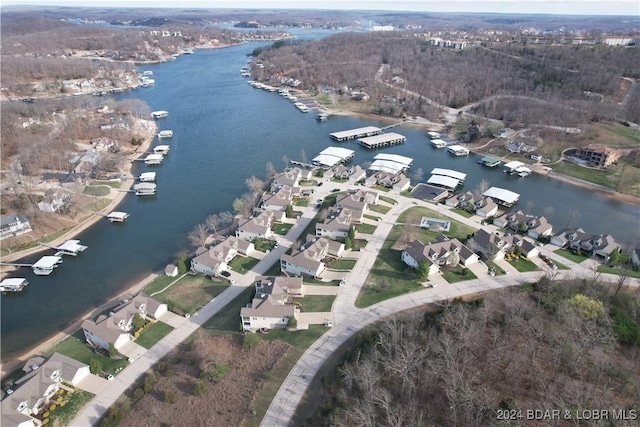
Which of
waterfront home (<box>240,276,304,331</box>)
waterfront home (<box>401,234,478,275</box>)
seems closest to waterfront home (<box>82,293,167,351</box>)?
waterfront home (<box>240,276,304,331</box>)

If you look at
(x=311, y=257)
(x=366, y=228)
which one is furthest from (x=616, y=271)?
(x=311, y=257)

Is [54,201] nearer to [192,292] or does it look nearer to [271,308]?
[192,292]

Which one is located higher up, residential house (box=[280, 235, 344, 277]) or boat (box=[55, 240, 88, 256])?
residential house (box=[280, 235, 344, 277])

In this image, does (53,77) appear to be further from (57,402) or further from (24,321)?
(57,402)

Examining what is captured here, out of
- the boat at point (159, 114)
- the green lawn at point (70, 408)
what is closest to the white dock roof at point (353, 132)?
the boat at point (159, 114)

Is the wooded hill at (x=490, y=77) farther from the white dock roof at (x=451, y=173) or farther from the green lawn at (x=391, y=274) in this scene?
the green lawn at (x=391, y=274)

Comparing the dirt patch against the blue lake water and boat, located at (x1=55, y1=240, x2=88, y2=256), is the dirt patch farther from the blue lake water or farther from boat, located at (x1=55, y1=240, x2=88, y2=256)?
boat, located at (x1=55, y1=240, x2=88, y2=256)
